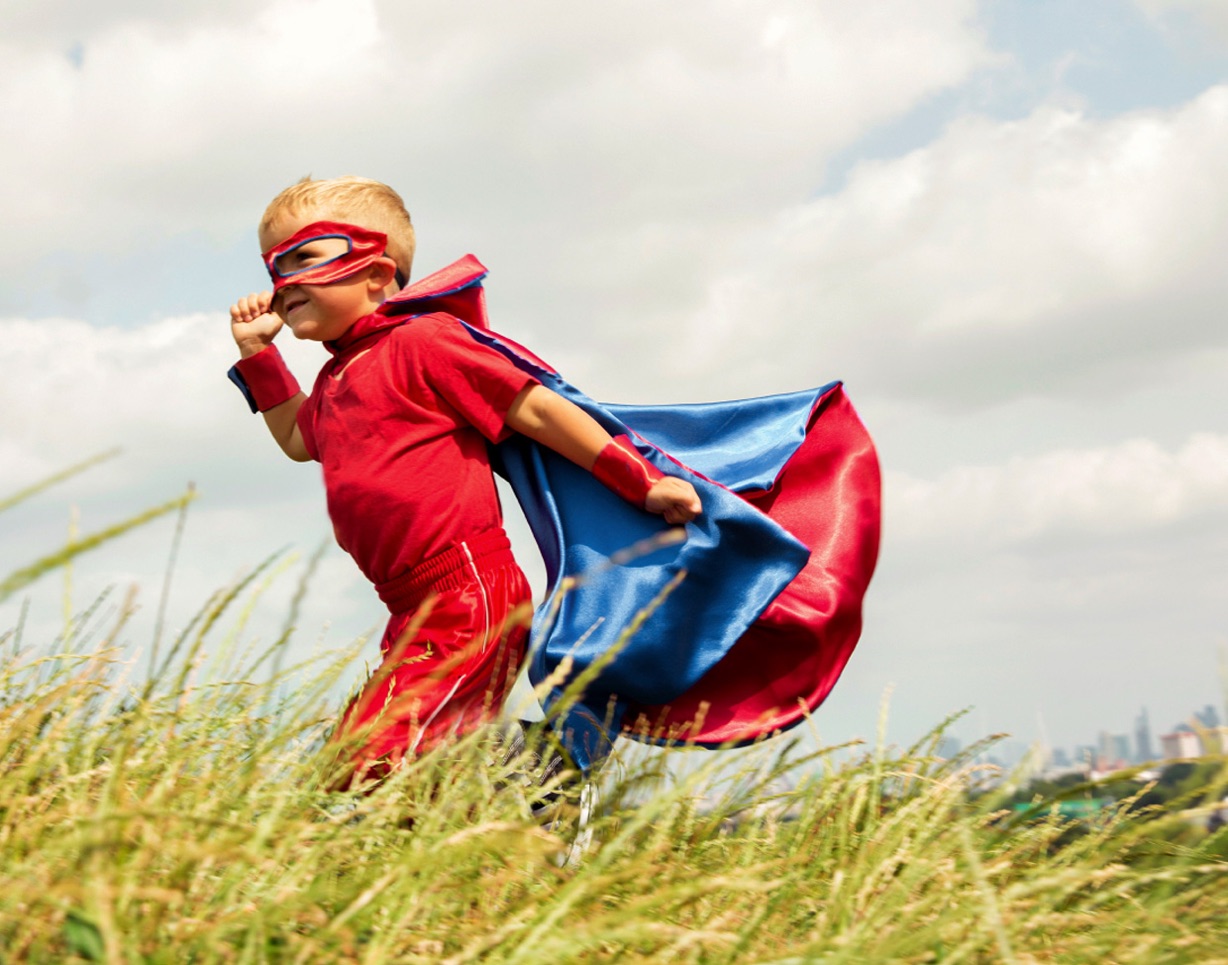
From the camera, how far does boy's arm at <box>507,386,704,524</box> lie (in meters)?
2.94

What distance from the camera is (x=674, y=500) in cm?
292

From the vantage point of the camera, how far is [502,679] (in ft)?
9.37

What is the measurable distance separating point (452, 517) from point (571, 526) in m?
0.35

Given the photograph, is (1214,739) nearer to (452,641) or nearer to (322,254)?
(452,641)

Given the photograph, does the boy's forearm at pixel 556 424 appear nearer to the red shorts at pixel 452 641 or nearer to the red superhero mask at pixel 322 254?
the red shorts at pixel 452 641

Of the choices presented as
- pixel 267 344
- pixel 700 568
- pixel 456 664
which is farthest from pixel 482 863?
pixel 267 344

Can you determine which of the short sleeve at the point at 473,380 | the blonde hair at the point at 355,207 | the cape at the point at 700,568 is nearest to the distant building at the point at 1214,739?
the cape at the point at 700,568

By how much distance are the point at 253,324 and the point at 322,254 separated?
57 centimetres

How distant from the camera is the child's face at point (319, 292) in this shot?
3.05 meters

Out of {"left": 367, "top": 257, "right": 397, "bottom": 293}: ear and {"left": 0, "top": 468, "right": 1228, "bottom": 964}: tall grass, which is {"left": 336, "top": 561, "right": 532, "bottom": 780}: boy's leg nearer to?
{"left": 0, "top": 468, "right": 1228, "bottom": 964}: tall grass

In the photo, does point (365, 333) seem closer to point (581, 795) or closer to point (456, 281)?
point (456, 281)

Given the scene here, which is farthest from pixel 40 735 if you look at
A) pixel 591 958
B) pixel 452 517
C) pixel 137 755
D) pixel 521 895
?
pixel 591 958

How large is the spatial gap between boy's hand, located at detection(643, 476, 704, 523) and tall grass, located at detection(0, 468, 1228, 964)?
62 centimetres

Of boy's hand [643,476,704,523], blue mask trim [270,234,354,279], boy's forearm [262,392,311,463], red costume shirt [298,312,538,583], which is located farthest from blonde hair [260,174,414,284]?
boy's hand [643,476,704,523]
